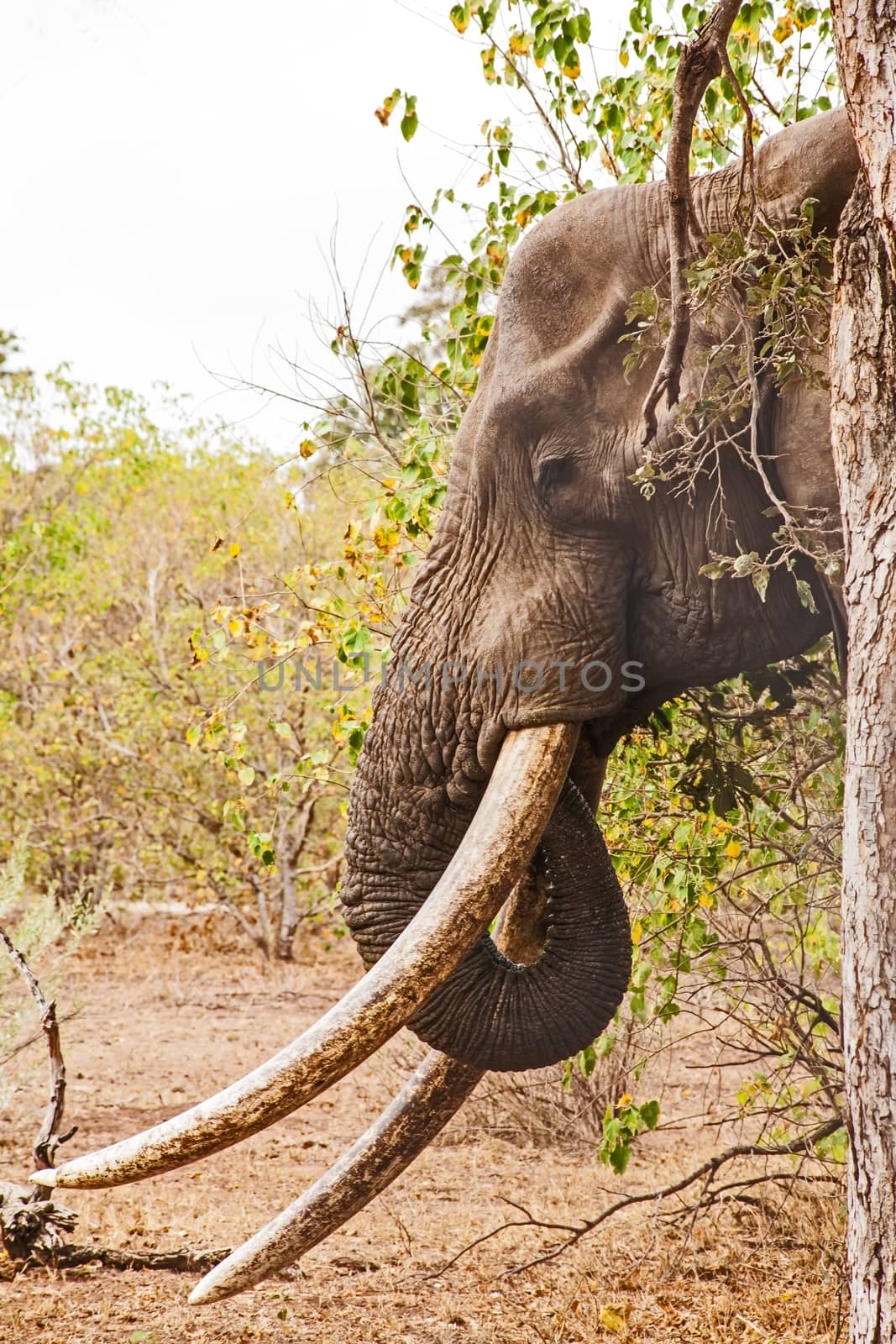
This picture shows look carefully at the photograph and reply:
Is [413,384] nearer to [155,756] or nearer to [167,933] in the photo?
[155,756]

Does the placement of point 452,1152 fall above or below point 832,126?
below

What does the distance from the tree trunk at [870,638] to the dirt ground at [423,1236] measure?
1842 mm

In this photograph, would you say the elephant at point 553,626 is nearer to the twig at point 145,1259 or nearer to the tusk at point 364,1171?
the tusk at point 364,1171

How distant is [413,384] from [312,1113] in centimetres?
399

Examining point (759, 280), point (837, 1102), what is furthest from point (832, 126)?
point (837, 1102)

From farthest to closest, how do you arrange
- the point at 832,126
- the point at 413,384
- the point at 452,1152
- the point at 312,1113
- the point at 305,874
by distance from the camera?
the point at 305,874 → the point at 312,1113 → the point at 452,1152 → the point at 413,384 → the point at 832,126

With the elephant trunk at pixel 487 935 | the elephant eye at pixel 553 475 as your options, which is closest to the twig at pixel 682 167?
the elephant eye at pixel 553 475

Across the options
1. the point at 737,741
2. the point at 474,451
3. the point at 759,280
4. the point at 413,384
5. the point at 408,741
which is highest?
the point at 413,384

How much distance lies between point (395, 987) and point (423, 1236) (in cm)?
268

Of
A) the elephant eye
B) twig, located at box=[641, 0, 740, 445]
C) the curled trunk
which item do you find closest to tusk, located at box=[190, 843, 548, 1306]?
the curled trunk

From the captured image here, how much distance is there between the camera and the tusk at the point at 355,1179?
3.37 m

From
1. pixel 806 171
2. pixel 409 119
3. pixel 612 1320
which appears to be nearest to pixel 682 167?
pixel 806 171

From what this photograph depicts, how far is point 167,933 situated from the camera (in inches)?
495

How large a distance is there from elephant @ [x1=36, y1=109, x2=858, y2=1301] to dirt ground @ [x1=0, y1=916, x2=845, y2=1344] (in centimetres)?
94
